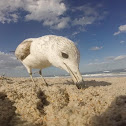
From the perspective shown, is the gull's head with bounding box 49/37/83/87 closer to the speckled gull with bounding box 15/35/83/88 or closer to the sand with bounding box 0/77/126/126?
the speckled gull with bounding box 15/35/83/88

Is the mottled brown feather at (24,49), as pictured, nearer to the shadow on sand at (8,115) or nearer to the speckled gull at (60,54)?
the speckled gull at (60,54)

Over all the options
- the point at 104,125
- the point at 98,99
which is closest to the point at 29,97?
the point at 98,99

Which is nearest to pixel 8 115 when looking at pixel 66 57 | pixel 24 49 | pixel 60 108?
pixel 60 108

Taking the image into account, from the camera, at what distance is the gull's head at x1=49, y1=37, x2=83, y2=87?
9.91ft

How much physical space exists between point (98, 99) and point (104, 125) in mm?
650

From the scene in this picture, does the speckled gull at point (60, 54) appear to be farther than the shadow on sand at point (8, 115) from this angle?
Yes

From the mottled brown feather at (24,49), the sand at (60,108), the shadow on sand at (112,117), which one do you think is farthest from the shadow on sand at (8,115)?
the mottled brown feather at (24,49)

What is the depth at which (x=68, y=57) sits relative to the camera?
321 cm

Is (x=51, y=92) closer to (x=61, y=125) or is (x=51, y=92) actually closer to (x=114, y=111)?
(x=61, y=125)

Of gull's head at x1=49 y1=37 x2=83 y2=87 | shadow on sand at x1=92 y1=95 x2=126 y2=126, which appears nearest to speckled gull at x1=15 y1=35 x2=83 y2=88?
gull's head at x1=49 y1=37 x2=83 y2=87

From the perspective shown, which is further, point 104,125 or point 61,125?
point 61,125

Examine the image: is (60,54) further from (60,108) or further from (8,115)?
(8,115)

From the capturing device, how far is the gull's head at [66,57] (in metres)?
3.02

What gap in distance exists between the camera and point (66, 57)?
10.7 feet
